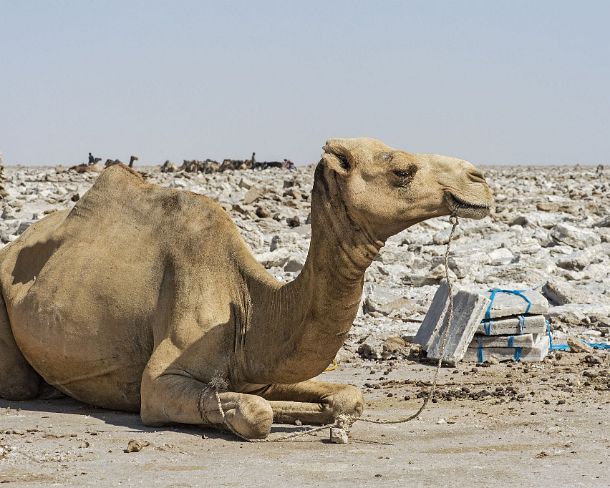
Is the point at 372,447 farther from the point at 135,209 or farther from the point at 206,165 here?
the point at 206,165

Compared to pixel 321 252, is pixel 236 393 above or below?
below

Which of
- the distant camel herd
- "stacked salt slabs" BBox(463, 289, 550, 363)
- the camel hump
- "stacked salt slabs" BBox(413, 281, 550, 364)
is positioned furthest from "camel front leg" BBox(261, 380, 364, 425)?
the distant camel herd

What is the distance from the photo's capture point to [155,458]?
6.04 m

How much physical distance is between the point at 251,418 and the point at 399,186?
1.49m

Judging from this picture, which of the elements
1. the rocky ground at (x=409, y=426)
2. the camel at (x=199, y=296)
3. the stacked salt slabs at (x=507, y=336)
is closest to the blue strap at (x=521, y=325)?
the stacked salt slabs at (x=507, y=336)

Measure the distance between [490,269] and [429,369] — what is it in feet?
19.5

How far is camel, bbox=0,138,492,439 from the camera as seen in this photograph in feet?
20.4

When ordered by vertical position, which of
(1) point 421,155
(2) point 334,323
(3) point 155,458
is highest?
(1) point 421,155

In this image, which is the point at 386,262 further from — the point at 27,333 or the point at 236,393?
the point at 236,393

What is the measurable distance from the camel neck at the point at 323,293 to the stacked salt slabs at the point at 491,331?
3.30 meters

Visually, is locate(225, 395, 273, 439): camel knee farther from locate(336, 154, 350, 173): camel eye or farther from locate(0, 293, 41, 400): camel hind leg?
locate(0, 293, 41, 400): camel hind leg

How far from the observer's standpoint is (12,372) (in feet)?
27.3

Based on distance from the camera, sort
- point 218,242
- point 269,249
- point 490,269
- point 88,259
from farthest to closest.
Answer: point 269,249 < point 490,269 < point 88,259 < point 218,242

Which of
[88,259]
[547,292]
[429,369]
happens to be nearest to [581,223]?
[547,292]
